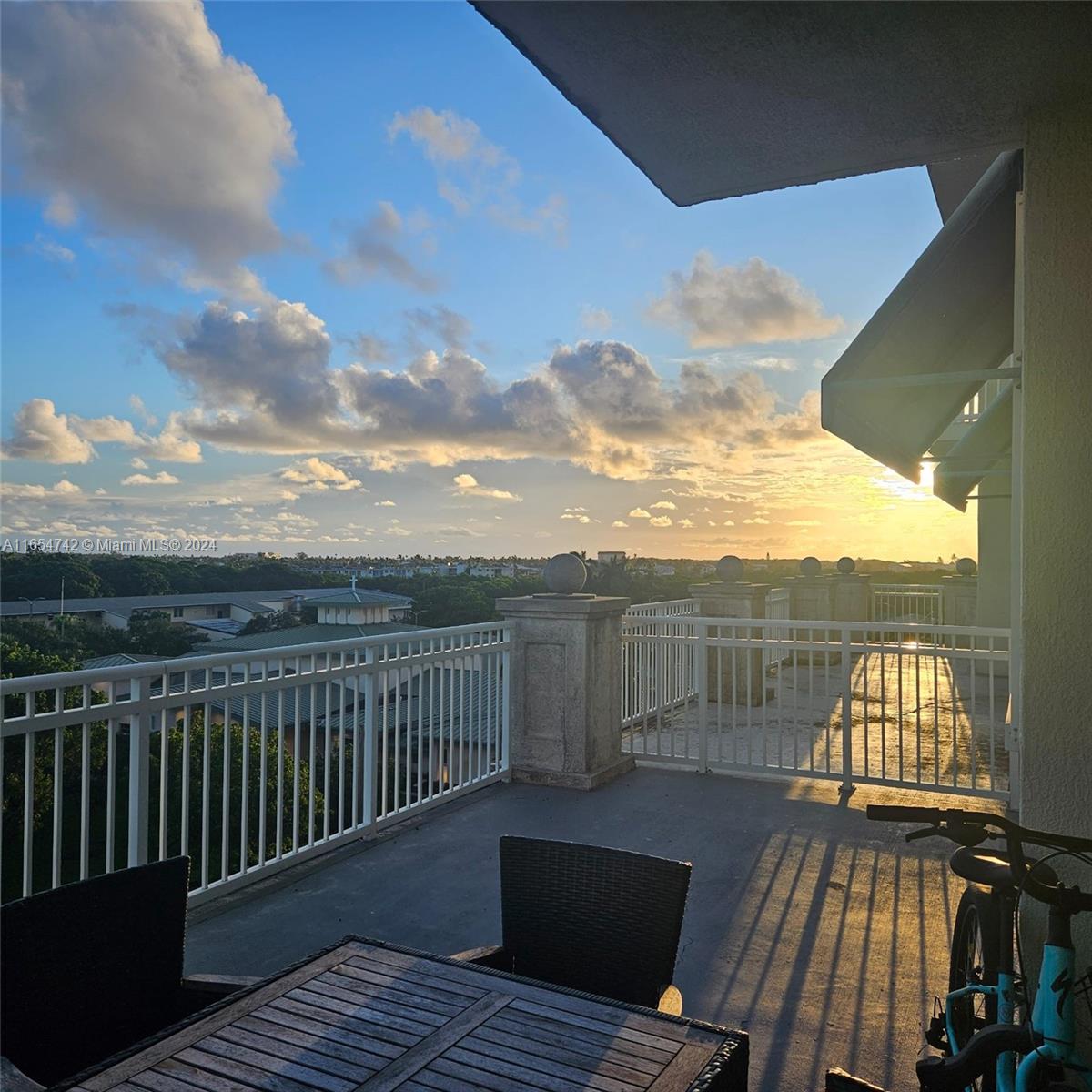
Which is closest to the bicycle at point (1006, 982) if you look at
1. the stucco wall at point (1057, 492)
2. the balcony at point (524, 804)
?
the stucco wall at point (1057, 492)

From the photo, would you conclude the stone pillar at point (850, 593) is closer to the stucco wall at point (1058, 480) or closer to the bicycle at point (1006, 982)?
the stucco wall at point (1058, 480)

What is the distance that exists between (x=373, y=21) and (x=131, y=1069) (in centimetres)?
516

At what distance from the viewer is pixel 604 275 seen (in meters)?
8.41

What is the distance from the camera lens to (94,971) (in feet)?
5.60

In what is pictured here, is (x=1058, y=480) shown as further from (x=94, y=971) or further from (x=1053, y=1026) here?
(x=94, y=971)

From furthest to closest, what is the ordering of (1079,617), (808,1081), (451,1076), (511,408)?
(511,408) → (808,1081) → (1079,617) → (451,1076)

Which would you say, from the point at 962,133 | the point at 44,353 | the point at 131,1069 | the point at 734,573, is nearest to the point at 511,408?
the point at 734,573

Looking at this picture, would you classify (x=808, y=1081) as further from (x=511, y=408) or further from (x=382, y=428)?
(x=382, y=428)

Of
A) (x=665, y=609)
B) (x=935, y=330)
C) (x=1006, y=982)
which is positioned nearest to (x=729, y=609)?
(x=665, y=609)

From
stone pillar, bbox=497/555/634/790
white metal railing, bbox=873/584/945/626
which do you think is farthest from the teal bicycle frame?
white metal railing, bbox=873/584/945/626

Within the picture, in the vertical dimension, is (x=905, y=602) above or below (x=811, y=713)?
above

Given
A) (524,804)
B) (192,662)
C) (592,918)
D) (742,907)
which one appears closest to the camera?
(592,918)

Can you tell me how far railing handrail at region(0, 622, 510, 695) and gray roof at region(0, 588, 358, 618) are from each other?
17.6ft

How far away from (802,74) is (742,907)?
346 cm
